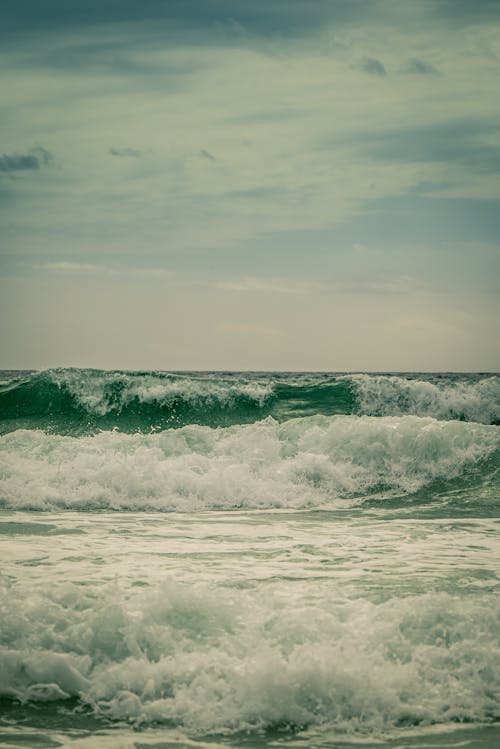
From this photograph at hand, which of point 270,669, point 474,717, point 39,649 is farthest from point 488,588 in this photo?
point 39,649

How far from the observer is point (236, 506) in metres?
12.0

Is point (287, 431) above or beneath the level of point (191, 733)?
above

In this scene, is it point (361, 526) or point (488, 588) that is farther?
point (361, 526)

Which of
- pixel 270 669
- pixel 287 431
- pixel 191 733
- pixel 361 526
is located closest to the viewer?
pixel 191 733

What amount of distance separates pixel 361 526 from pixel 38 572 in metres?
4.45

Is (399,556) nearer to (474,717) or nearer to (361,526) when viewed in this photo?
(361,526)

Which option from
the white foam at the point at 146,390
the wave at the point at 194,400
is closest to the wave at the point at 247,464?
the wave at the point at 194,400

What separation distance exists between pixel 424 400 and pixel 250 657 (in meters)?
20.1

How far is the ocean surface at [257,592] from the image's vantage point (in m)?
4.88

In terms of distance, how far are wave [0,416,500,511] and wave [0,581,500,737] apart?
5825mm

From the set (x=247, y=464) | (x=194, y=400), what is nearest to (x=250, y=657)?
(x=247, y=464)

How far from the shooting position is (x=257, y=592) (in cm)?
645

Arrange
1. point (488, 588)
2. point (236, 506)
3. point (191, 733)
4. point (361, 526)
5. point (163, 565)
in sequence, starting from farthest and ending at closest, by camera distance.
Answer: point (236, 506), point (361, 526), point (163, 565), point (488, 588), point (191, 733)

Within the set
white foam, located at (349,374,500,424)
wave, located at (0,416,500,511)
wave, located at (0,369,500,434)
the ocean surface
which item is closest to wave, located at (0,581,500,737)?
the ocean surface
